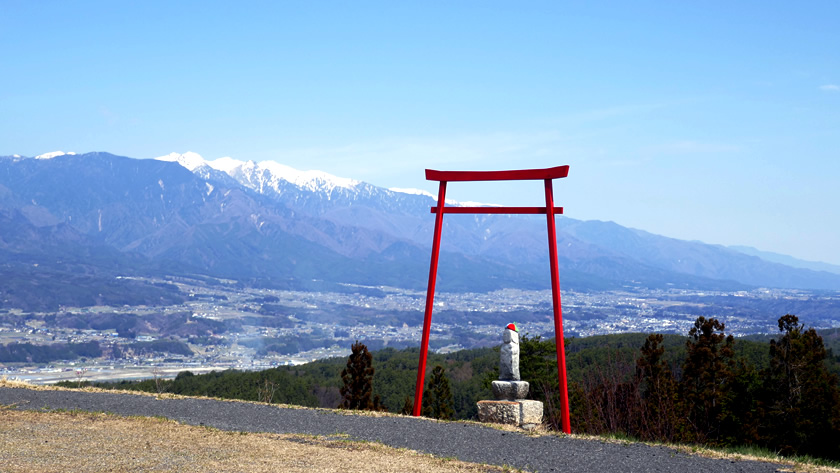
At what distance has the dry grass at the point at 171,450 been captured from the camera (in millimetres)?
Answer: 12336

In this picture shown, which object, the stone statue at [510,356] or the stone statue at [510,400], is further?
the stone statue at [510,356]

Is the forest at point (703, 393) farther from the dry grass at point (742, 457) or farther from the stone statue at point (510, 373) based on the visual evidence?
the dry grass at point (742, 457)

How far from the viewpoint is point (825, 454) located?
3158cm

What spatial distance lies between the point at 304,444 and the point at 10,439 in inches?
195

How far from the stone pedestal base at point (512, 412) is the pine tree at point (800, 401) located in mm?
16122

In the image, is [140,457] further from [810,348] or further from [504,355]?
[810,348]

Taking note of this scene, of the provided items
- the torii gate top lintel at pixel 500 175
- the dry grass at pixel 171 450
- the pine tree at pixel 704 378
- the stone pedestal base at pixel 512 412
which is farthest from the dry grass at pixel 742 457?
the pine tree at pixel 704 378

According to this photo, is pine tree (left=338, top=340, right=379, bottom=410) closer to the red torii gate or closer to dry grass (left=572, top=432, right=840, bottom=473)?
the red torii gate

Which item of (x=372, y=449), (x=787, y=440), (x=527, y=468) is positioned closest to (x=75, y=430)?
(x=372, y=449)

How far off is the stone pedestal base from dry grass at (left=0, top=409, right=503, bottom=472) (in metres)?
4.01

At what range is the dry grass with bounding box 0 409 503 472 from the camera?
1234 cm

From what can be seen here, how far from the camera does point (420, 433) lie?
16.0 meters

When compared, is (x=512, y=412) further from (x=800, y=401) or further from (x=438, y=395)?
(x=438, y=395)

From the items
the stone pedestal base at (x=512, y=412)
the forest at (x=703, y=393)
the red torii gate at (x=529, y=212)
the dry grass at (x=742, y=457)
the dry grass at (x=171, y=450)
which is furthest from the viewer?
the forest at (x=703, y=393)
